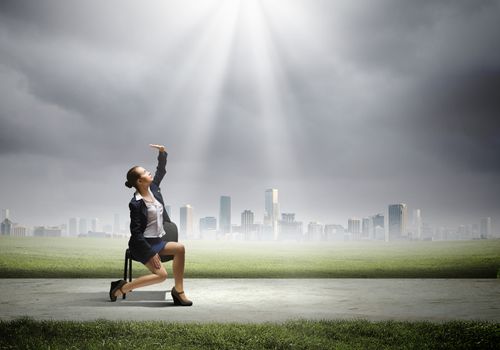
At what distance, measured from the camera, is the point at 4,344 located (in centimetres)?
634

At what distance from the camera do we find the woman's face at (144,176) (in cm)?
948

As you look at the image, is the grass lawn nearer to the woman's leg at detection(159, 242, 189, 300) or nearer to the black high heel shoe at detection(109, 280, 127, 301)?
the woman's leg at detection(159, 242, 189, 300)

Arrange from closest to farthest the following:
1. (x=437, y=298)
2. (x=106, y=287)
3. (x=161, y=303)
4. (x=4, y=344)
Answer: (x=4, y=344), (x=161, y=303), (x=437, y=298), (x=106, y=287)

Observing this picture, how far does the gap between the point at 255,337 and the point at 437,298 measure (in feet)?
18.7

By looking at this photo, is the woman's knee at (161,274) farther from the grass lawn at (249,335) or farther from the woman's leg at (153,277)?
the grass lawn at (249,335)

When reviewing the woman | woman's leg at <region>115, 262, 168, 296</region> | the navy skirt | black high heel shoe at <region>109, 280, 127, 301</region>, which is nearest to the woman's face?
the woman

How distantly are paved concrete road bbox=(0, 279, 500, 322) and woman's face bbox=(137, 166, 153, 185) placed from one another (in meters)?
2.22

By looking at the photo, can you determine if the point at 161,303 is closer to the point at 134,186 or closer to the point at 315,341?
the point at 134,186

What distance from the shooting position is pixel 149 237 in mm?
9422

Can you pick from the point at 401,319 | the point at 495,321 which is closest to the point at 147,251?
the point at 401,319

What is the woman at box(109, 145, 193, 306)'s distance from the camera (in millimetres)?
9219

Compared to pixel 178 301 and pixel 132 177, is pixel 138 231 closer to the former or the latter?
pixel 132 177

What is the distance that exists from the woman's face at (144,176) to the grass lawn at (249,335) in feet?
9.27

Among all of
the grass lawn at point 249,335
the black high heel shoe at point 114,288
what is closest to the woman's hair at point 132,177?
the black high heel shoe at point 114,288
